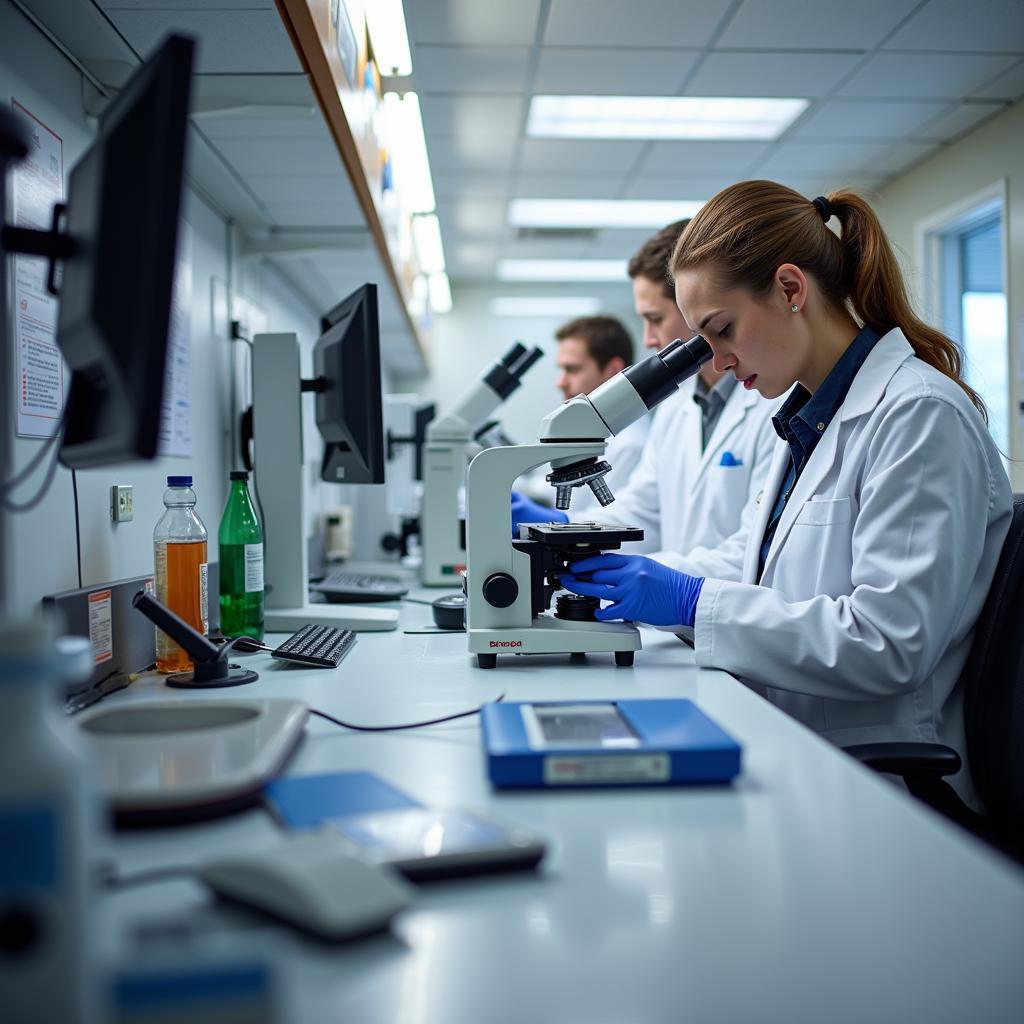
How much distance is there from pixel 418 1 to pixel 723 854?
2903mm

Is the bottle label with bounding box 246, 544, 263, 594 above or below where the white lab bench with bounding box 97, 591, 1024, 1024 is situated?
above

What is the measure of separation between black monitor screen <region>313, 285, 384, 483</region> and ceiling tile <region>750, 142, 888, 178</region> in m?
3.11

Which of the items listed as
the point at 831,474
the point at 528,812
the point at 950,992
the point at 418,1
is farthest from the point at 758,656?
the point at 418,1

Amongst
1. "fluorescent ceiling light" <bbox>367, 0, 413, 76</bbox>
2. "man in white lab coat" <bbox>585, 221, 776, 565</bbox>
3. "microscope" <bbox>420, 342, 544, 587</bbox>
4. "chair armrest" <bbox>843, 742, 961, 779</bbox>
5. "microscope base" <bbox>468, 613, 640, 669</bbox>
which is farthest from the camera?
"microscope" <bbox>420, 342, 544, 587</bbox>

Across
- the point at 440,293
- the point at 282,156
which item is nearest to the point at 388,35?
the point at 282,156

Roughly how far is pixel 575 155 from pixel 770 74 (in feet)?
3.65

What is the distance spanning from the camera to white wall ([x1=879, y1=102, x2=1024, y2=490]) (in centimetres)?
371

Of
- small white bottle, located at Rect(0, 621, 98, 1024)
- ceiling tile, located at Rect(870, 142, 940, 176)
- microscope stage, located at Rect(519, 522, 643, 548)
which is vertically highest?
ceiling tile, located at Rect(870, 142, 940, 176)

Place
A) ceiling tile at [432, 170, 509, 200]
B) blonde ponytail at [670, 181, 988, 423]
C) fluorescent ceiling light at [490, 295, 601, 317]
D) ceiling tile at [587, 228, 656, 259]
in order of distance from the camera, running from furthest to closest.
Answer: fluorescent ceiling light at [490, 295, 601, 317] < ceiling tile at [587, 228, 656, 259] < ceiling tile at [432, 170, 509, 200] < blonde ponytail at [670, 181, 988, 423]

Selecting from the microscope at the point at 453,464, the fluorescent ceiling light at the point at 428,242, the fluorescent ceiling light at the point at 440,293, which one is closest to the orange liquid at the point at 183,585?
the microscope at the point at 453,464

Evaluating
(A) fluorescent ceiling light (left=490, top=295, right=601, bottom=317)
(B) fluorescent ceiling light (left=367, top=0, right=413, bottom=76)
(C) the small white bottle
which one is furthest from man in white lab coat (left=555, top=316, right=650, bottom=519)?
(A) fluorescent ceiling light (left=490, top=295, right=601, bottom=317)

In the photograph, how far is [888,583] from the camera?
1.17 m

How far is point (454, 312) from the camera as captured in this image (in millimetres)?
7145

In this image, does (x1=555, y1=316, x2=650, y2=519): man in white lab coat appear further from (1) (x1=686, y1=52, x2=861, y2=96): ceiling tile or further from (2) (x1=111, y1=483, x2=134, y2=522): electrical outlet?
(2) (x1=111, y1=483, x2=134, y2=522): electrical outlet
